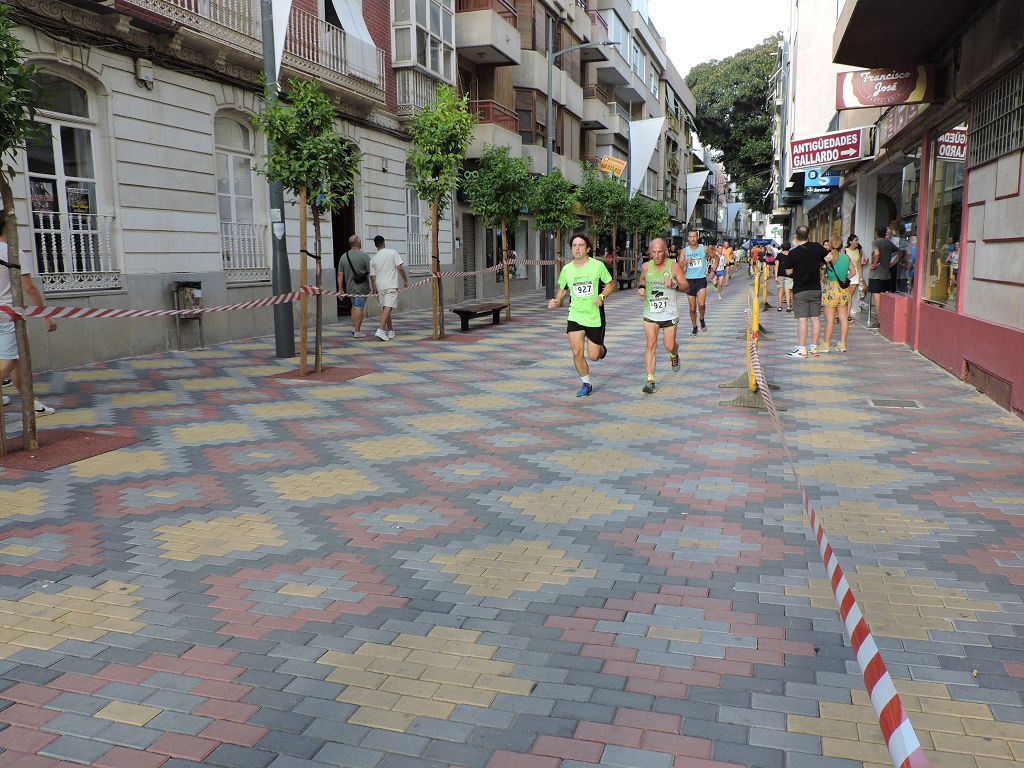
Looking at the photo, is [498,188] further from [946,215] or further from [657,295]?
[657,295]

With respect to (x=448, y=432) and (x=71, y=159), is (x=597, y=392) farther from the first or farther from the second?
(x=71, y=159)

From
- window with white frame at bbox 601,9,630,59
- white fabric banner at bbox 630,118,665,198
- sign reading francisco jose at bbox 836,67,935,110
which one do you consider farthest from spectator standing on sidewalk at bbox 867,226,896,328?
window with white frame at bbox 601,9,630,59

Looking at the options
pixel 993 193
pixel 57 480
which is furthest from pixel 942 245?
pixel 57 480

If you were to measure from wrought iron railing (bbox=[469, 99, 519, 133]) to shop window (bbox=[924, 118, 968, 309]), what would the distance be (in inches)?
610

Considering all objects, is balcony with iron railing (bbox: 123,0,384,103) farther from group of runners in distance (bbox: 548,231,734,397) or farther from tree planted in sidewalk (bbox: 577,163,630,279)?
tree planted in sidewalk (bbox: 577,163,630,279)

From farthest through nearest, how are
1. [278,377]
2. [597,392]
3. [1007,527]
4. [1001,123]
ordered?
[278,377] < [597,392] < [1001,123] < [1007,527]

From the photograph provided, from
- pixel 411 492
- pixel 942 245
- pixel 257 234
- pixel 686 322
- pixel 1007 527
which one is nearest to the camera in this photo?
pixel 1007 527

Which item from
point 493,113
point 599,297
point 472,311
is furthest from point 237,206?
point 493,113

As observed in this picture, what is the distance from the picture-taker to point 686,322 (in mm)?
19359

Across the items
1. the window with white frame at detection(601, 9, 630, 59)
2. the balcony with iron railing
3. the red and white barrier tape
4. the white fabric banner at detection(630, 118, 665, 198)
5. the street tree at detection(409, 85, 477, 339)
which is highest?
the window with white frame at detection(601, 9, 630, 59)

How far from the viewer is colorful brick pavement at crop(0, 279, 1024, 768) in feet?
9.56

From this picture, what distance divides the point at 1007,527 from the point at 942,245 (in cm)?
A: 819

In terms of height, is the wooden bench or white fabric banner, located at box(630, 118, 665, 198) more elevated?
white fabric banner, located at box(630, 118, 665, 198)

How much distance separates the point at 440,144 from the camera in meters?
14.7
